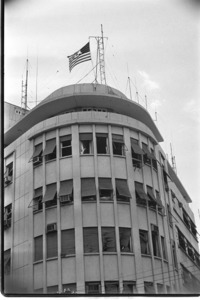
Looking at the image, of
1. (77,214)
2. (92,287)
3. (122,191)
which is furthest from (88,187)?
(92,287)

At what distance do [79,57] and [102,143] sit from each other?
10.3ft

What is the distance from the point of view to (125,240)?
14.8m

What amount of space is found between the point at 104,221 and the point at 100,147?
8.95 ft

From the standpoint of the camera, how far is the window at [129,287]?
13.4 metres

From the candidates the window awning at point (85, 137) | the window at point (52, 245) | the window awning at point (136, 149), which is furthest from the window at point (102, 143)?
the window at point (52, 245)

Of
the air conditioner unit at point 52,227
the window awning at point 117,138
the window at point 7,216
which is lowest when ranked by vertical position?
the air conditioner unit at point 52,227

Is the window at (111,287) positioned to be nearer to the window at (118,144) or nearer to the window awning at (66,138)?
the window at (118,144)

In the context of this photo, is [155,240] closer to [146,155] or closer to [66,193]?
[146,155]

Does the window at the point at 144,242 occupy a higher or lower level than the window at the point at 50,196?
lower

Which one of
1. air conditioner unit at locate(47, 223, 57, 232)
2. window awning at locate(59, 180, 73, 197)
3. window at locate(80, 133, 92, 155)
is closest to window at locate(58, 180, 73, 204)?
window awning at locate(59, 180, 73, 197)

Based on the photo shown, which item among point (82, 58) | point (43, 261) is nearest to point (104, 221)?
point (43, 261)

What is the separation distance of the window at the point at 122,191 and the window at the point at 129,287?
8.93ft

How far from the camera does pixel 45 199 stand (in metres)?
15.2

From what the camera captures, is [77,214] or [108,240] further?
[77,214]
